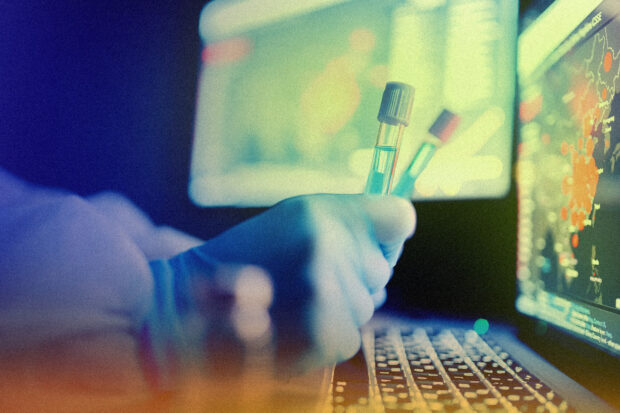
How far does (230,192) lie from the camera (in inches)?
23.9

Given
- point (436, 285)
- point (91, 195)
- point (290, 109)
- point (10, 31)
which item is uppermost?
point (10, 31)

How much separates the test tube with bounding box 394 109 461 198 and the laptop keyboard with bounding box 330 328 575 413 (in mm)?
140

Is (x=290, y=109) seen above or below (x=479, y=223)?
above

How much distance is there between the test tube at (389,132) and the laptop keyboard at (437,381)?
0.46ft

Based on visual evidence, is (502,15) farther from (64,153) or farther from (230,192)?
(64,153)

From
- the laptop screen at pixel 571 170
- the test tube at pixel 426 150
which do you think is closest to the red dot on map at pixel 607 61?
the laptop screen at pixel 571 170

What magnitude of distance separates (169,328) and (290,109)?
37 centimetres

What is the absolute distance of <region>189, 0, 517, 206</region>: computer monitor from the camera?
0.50m

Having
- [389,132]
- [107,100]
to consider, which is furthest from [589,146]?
[107,100]

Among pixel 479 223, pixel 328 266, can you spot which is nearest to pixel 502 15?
pixel 479 223

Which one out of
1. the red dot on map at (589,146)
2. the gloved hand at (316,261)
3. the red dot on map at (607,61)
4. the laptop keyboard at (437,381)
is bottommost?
the laptop keyboard at (437,381)

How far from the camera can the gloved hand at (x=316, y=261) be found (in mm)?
266

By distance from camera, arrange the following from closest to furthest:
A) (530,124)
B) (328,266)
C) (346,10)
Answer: (328,266) → (530,124) → (346,10)

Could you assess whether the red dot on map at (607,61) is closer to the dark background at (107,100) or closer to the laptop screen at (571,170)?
the laptop screen at (571,170)
